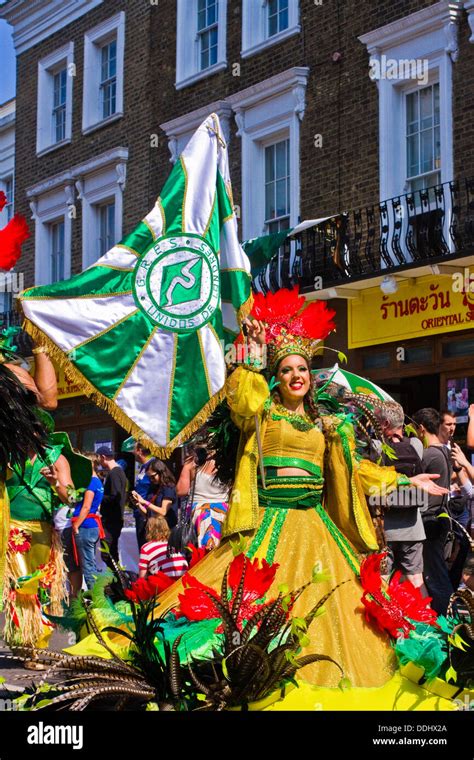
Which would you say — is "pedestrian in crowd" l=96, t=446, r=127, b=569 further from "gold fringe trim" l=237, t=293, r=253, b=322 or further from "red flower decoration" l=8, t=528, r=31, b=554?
"gold fringe trim" l=237, t=293, r=253, b=322

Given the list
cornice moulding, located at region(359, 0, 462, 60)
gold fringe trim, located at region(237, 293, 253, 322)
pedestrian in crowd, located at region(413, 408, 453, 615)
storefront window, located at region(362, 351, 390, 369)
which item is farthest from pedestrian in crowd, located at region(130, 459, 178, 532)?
cornice moulding, located at region(359, 0, 462, 60)

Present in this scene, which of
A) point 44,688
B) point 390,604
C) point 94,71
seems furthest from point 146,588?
point 94,71

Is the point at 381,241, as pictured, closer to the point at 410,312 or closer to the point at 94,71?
the point at 410,312

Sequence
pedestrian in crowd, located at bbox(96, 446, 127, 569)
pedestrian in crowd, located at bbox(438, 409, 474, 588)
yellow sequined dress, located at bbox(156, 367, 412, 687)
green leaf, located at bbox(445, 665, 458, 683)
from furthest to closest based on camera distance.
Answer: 1. pedestrian in crowd, located at bbox(96, 446, 127, 569)
2. pedestrian in crowd, located at bbox(438, 409, 474, 588)
3. yellow sequined dress, located at bbox(156, 367, 412, 687)
4. green leaf, located at bbox(445, 665, 458, 683)

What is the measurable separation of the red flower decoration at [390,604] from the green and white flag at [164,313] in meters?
2.19

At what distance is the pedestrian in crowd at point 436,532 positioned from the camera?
8812mm

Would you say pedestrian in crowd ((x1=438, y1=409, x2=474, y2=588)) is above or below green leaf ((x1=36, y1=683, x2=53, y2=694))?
above

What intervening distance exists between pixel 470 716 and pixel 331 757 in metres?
0.63

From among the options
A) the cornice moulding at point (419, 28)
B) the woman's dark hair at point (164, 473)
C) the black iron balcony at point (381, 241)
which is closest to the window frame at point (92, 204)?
the black iron balcony at point (381, 241)

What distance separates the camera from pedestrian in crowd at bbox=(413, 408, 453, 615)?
28.9 feet

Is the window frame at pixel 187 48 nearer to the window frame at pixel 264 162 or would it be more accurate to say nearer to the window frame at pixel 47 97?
the window frame at pixel 264 162

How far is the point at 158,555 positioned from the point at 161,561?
590 millimetres

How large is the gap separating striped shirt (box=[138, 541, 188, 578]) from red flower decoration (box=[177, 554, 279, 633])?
2.89m

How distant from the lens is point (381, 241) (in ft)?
49.5
